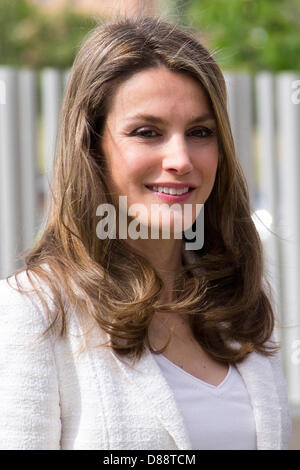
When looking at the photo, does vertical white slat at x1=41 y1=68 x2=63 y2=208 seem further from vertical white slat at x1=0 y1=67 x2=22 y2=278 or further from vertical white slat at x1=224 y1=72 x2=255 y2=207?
vertical white slat at x1=224 y1=72 x2=255 y2=207

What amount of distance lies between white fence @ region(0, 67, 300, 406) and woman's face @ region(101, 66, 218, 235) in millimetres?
2031

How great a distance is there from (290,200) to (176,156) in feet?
8.76

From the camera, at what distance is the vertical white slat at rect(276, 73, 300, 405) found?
4281 millimetres

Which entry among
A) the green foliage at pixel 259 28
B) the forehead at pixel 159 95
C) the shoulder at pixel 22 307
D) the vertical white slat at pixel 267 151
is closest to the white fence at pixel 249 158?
the vertical white slat at pixel 267 151

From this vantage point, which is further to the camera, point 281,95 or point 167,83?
point 281,95

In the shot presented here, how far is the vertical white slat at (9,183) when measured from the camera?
3926mm

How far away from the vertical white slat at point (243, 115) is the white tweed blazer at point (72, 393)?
2.66 m

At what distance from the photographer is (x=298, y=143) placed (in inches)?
172

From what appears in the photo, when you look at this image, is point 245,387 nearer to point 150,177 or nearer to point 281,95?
point 150,177

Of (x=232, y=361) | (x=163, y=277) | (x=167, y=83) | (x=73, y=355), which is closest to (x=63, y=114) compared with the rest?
(x=167, y=83)
